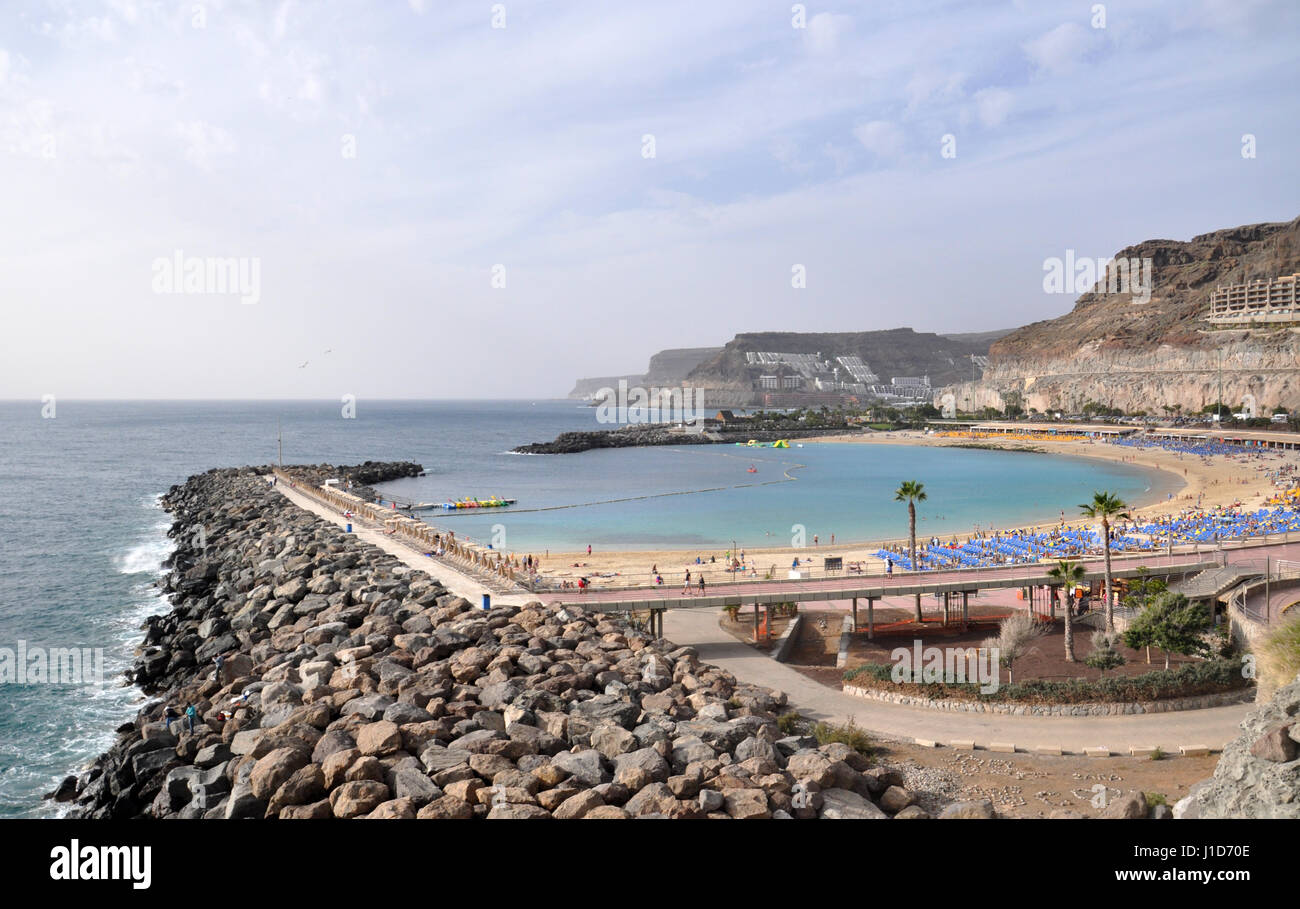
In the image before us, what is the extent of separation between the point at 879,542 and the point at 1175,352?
442 ft

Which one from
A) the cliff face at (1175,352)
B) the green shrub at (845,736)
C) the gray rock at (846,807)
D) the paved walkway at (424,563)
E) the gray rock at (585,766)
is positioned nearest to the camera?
the gray rock at (846,807)

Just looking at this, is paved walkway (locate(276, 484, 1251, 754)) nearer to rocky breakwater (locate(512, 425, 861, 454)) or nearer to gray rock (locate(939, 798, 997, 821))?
gray rock (locate(939, 798, 997, 821))

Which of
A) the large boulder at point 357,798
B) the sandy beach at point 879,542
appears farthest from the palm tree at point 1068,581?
the large boulder at point 357,798

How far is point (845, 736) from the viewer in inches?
649

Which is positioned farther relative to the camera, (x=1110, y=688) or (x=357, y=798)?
(x=1110, y=688)

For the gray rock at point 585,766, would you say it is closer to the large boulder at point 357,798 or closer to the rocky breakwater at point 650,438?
the large boulder at point 357,798

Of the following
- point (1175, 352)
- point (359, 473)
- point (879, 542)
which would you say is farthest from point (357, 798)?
point (1175, 352)

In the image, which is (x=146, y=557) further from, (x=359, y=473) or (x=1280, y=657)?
(x=1280, y=657)

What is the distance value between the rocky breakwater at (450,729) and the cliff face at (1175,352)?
143m

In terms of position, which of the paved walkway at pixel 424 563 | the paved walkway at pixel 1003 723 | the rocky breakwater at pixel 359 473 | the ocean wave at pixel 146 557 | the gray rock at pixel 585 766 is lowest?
the paved walkway at pixel 1003 723

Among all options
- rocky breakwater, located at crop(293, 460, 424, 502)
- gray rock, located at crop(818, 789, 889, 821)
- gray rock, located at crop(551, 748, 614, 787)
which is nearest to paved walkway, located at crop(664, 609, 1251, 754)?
gray rock, located at crop(818, 789, 889, 821)

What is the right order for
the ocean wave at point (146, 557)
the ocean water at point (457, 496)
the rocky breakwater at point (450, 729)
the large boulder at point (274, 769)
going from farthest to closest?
the ocean wave at point (146, 557) → the ocean water at point (457, 496) → the large boulder at point (274, 769) → the rocky breakwater at point (450, 729)

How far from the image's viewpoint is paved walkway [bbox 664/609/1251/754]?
58.4ft

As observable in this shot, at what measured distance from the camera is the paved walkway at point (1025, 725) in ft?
58.4
